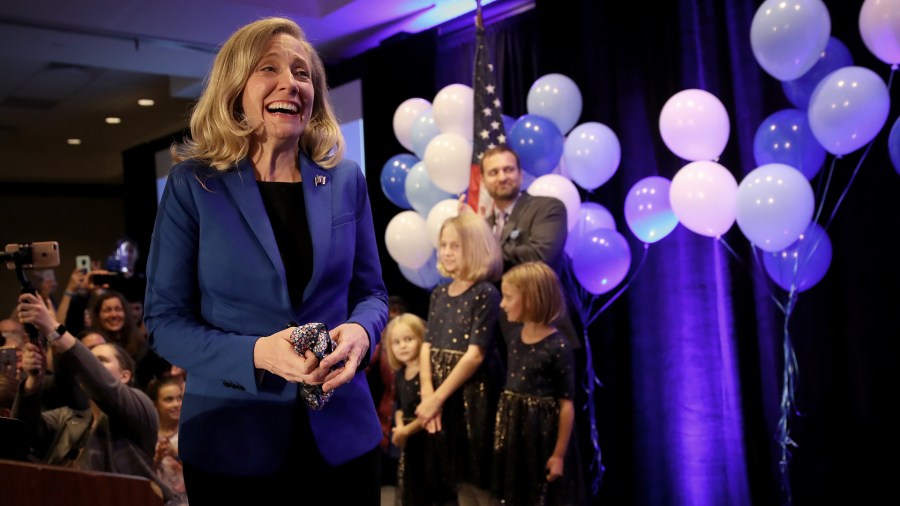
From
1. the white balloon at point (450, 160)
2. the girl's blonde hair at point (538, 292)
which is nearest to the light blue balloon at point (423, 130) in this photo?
the white balloon at point (450, 160)

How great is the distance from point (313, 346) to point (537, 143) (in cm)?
314

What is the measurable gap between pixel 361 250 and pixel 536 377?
2200mm

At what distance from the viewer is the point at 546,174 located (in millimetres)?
4223

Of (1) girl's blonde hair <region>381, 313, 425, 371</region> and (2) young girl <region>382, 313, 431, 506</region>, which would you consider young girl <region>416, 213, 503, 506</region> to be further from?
(1) girl's blonde hair <region>381, 313, 425, 371</region>

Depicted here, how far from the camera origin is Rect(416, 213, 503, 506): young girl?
3641 millimetres

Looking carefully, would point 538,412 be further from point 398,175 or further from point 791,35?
point 398,175

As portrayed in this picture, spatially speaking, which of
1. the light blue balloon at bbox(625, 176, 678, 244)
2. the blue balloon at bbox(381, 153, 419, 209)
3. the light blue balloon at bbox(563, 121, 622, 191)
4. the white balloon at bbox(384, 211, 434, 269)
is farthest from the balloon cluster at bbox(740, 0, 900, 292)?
the blue balloon at bbox(381, 153, 419, 209)

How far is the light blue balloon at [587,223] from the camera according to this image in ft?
13.5

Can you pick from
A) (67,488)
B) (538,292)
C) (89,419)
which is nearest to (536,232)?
(538,292)

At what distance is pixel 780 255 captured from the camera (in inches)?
136

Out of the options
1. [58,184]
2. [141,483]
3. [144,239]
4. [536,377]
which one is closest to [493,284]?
[536,377]

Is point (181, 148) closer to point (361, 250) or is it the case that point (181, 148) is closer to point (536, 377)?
point (361, 250)

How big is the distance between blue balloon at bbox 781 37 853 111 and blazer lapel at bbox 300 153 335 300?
2.63 m

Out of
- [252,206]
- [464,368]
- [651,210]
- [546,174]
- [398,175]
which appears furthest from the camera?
[398,175]
